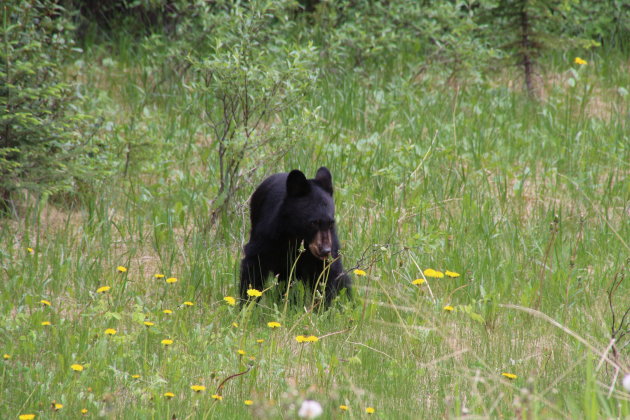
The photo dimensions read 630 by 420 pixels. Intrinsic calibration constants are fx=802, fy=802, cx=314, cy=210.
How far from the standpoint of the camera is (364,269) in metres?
5.25

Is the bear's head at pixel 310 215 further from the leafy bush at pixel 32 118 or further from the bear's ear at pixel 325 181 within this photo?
the leafy bush at pixel 32 118

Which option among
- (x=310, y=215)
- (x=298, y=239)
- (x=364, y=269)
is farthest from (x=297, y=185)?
(x=364, y=269)

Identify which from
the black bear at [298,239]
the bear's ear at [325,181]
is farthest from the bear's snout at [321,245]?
the bear's ear at [325,181]

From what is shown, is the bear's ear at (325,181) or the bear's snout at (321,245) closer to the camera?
the bear's snout at (321,245)

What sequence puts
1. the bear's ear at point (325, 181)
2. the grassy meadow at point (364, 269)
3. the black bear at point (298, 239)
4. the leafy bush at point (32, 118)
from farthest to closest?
1. the leafy bush at point (32, 118)
2. the bear's ear at point (325, 181)
3. the black bear at point (298, 239)
4. the grassy meadow at point (364, 269)

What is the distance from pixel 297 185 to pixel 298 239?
346mm

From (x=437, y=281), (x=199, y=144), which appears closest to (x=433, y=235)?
(x=437, y=281)

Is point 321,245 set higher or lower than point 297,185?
lower

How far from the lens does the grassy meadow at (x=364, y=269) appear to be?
3674mm

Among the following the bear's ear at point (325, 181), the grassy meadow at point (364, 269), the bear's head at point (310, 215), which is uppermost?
the bear's ear at point (325, 181)

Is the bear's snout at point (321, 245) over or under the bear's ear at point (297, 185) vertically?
under

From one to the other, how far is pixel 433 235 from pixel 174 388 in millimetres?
2148

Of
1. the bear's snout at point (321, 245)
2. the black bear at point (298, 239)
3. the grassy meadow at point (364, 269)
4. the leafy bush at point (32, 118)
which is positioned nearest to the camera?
the grassy meadow at point (364, 269)

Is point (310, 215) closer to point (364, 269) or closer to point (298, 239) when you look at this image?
point (298, 239)
